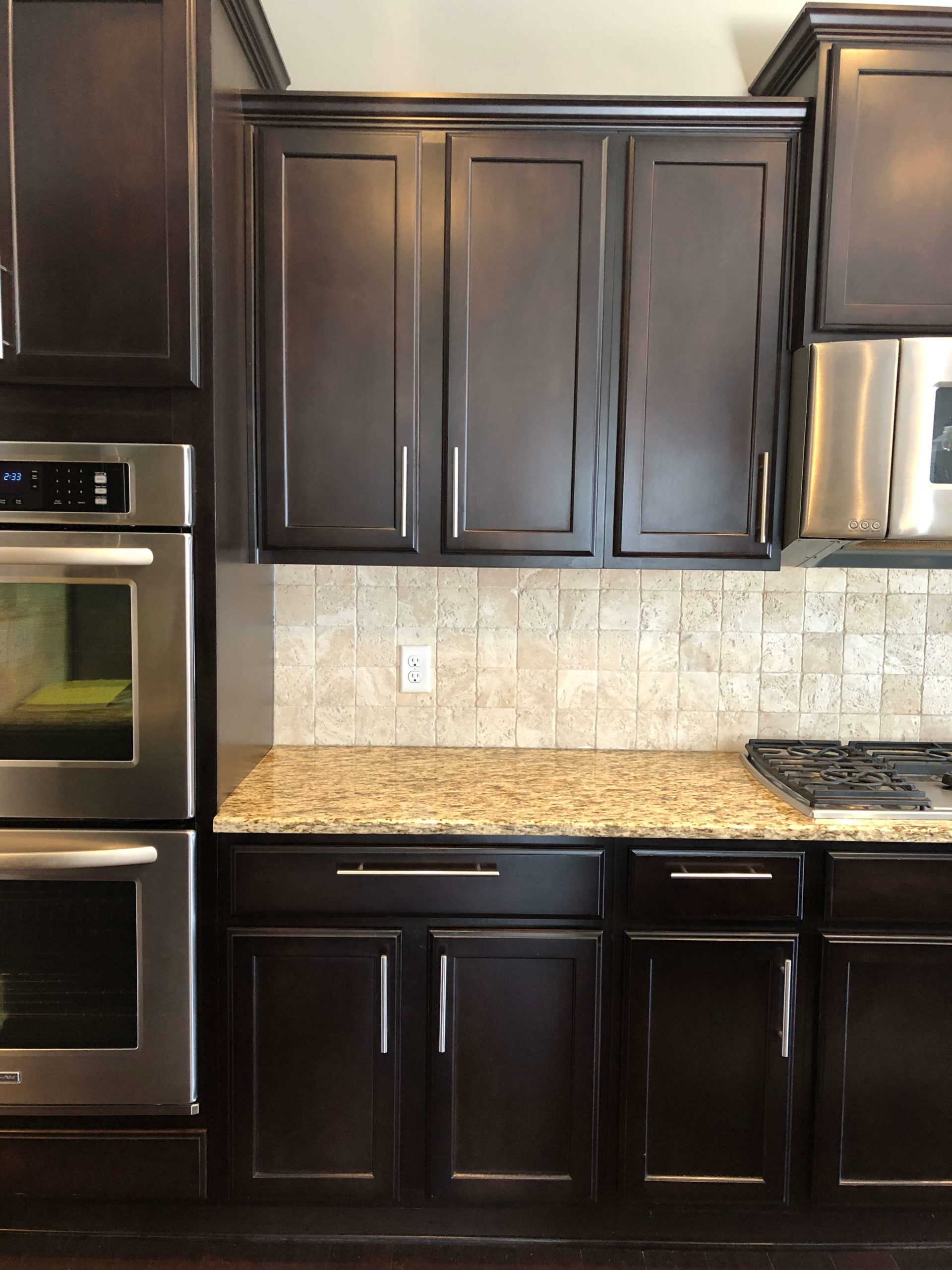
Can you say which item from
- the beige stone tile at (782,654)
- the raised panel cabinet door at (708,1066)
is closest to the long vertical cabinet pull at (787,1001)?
the raised panel cabinet door at (708,1066)

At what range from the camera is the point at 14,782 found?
5.37ft

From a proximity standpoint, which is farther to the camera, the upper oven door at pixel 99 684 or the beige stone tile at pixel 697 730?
the beige stone tile at pixel 697 730

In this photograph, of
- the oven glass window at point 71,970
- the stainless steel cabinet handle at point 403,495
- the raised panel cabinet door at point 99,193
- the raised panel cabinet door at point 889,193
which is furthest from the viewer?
the stainless steel cabinet handle at point 403,495

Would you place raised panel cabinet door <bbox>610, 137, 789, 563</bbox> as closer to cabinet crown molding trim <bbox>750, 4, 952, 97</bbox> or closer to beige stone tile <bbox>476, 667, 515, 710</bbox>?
cabinet crown molding trim <bbox>750, 4, 952, 97</bbox>

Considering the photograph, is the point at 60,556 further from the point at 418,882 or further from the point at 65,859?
the point at 418,882

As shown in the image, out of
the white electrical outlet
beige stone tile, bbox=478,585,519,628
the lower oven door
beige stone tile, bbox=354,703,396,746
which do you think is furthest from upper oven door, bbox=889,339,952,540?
the lower oven door

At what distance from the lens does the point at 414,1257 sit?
1758 mm

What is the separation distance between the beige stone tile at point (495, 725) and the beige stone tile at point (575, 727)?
128 mm

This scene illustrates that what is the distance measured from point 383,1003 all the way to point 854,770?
121 cm

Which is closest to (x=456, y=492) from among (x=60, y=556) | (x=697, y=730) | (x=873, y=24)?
(x=60, y=556)

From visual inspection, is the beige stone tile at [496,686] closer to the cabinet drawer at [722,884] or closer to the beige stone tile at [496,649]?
the beige stone tile at [496,649]

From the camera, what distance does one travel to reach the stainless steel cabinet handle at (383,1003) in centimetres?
168

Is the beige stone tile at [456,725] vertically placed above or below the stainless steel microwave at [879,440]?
below

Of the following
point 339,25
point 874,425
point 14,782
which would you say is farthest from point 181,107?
point 874,425
